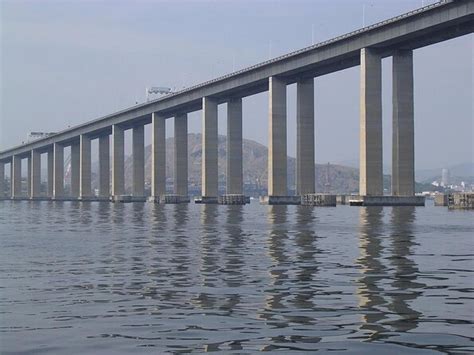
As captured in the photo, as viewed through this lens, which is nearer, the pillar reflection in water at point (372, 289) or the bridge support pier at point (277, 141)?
the pillar reflection in water at point (372, 289)

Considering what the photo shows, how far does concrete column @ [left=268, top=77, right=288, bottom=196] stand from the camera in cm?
12625

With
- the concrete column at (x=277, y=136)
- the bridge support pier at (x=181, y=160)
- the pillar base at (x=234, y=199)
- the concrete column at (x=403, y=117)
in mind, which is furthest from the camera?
the bridge support pier at (x=181, y=160)

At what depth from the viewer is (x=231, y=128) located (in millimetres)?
143375

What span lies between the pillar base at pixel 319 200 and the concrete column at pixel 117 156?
68605mm

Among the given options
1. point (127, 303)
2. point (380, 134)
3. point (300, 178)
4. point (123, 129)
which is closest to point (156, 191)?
point (123, 129)

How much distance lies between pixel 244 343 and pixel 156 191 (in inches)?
6126

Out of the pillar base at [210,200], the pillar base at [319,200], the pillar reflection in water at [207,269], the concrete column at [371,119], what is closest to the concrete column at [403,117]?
the concrete column at [371,119]

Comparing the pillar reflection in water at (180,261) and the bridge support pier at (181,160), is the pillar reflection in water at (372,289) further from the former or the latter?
the bridge support pier at (181,160)

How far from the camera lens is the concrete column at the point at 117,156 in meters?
182

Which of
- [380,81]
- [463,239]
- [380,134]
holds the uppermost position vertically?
[380,81]

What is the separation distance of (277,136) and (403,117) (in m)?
26.0

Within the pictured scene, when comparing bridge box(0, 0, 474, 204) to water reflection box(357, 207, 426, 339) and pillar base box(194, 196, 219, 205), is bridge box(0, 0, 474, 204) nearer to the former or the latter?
pillar base box(194, 196, 219, 205)

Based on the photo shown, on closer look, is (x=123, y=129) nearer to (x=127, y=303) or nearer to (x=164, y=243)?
(x=164, y=243)

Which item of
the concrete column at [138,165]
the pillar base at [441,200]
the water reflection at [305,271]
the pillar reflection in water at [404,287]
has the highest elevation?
the concrete column at [138,165]
